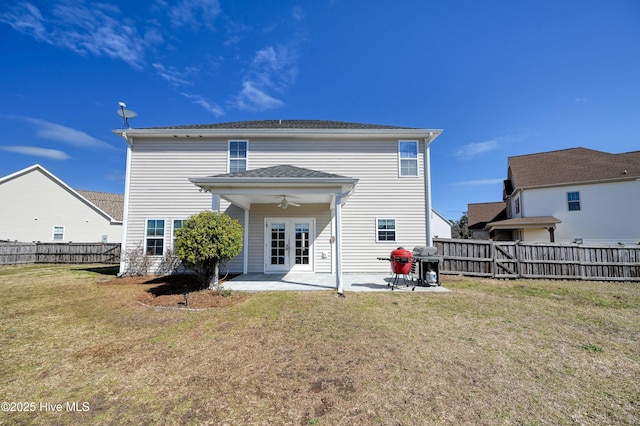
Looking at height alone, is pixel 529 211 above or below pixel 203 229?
→ above

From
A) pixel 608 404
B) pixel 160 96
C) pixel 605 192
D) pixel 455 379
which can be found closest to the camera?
pixel 608 404

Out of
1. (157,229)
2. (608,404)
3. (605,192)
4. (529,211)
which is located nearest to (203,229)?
(157,229)

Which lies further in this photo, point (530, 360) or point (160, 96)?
point (160, 96)

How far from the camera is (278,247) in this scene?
1004 cm

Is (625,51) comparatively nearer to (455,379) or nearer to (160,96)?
(455,379)

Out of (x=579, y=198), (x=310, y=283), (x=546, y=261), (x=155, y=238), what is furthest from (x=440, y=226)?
(x=155, y=238)

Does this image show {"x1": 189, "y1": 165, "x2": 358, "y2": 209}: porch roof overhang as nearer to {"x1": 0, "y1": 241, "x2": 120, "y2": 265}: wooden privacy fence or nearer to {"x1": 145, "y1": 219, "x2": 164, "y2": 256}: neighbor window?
{"x1": 145, "y1": 219, "x2": 164, "y2": 256}: neighbor window

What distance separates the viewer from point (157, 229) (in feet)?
33.0

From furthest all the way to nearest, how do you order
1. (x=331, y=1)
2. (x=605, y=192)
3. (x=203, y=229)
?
(x=605, y=192)
(x=331, y=1)
(x=203, y=229)

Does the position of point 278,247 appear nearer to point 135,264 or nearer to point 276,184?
point 276,184

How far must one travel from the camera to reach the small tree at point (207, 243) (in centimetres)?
637

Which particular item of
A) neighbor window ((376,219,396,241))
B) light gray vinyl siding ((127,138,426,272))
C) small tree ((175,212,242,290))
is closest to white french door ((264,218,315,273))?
light gray vinyl siding ((127,138,426,272))

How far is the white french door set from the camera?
1000 centimetres

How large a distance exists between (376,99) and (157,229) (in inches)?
538
